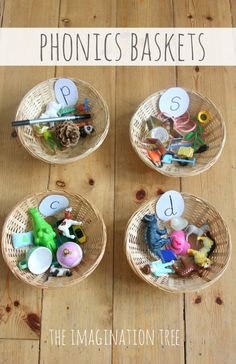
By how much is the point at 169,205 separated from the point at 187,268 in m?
0.14

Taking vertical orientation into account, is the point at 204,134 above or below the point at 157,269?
above

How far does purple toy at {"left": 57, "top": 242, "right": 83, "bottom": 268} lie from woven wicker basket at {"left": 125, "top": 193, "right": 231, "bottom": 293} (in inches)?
3.9

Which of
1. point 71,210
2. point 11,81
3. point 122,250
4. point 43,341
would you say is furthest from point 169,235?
point 11,81

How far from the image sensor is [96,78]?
1.06 metres

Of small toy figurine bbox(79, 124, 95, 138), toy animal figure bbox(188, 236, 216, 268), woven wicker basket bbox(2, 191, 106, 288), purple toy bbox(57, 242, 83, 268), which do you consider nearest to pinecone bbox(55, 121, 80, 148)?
small toy figurine bbox(79, 124, 95, 138)

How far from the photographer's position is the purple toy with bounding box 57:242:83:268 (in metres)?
0.82

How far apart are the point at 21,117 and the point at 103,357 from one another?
0.54m

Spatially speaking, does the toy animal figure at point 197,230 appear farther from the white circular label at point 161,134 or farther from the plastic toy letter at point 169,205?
the white circular label at point 161,134

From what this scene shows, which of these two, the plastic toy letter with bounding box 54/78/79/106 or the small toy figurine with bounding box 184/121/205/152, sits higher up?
the plastic toy letter with bounding box 54/78/79/106

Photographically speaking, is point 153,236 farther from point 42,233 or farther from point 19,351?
point 19,351

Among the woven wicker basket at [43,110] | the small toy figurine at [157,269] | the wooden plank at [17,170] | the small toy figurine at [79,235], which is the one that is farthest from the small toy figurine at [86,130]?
the small toy figurine at [157,269]

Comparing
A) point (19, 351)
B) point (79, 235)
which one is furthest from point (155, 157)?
point (19, 351)

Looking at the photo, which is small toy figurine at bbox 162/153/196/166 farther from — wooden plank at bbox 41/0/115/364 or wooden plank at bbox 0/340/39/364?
wooden plank at bbox 0/340/39/364

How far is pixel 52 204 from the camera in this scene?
0.88m
